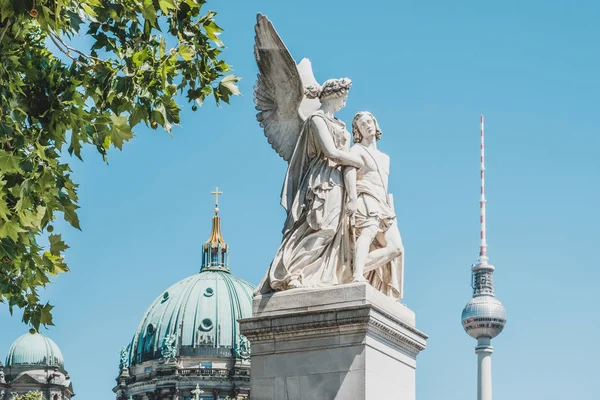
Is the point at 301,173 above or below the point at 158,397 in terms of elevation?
below

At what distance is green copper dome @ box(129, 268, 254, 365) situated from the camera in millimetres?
155375

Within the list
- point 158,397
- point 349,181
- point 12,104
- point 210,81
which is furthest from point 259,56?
point 158,397

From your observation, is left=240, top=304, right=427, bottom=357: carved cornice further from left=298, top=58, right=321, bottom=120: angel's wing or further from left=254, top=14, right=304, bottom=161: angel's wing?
left=298, top=58, right=321, bottom=120: angel's wing

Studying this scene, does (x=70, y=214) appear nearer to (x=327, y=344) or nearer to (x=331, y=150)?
(x=331, y=150)

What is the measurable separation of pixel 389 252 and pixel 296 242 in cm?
129

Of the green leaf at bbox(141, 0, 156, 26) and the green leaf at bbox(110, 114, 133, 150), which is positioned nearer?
the green leaf at bbox(141, 0, 156, 26)

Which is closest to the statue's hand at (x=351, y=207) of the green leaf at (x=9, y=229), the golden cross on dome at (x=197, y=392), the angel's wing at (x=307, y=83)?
the angel's wing at (x=307, y=83)

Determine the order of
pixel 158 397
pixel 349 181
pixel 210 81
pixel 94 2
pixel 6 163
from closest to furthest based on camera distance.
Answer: pixel 6 163 < pixel 94 2 < pixel 349 181 < pixel 210 81 < pixel 158 397

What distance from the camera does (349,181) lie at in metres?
19.4

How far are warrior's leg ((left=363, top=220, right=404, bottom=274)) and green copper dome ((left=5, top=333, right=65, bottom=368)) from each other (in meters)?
127

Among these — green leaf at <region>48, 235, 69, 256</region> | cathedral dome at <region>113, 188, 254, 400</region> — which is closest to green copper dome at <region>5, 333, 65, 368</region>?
cathedral dome at <region>113, 188, 254, 400</region>

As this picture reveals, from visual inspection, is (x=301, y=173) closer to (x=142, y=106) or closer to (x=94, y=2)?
(x=142, y=106)

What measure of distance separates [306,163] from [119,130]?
9.20ft

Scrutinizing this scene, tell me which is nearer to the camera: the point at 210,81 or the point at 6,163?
the point at 6,163
